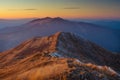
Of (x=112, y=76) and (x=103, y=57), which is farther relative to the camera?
(x=103, y=57)

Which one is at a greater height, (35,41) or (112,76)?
(112,76)

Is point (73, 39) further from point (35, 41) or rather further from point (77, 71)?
point (77, 71)

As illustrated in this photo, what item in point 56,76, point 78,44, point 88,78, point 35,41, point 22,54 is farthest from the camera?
point 35,41

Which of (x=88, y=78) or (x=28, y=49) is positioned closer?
(x=88, y=78)

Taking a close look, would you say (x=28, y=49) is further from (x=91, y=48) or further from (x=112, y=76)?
(x=112, y=76)

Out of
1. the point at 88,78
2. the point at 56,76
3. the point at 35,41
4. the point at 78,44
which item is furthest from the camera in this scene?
the point at 35,41

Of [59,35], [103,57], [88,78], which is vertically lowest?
[103,57]

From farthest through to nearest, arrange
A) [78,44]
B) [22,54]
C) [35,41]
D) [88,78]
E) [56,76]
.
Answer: [35,41], [78,44], [22,54], [56,76], [88,78]

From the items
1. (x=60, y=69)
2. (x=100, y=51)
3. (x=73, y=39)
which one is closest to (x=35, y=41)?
(x=73, y=39)

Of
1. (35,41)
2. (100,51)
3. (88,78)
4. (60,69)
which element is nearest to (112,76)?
(88,78)
